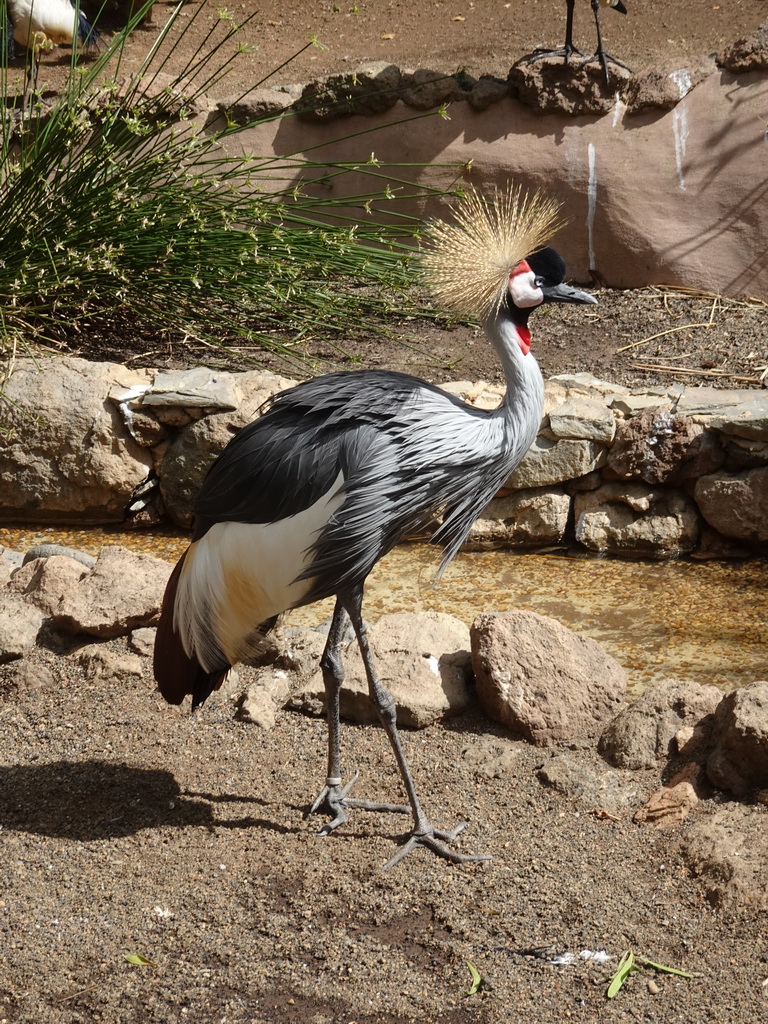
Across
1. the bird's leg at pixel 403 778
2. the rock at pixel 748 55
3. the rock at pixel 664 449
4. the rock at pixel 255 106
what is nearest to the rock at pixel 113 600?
the bird's leg at pixel 403 778

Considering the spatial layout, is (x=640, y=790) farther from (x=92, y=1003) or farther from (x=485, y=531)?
(x=485, y=531)

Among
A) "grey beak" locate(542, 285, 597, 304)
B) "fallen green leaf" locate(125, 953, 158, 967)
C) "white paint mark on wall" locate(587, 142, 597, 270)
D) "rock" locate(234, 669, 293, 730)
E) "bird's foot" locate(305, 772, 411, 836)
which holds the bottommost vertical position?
"fallen green leaf" locate(125, 953, 158, 967)

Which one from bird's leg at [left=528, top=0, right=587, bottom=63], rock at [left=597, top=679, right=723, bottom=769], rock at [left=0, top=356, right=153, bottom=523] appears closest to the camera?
rock at [left=597, top=679, right=723, bottom=769]

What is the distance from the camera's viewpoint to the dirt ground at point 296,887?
2.36 meters

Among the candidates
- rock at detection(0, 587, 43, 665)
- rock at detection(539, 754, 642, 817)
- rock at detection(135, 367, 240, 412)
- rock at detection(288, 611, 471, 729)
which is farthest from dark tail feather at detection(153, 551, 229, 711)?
rock at detection(135, 367, 240, 412)

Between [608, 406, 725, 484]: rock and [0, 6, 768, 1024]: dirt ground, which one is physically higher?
[608, 406, 725, 484]: rock

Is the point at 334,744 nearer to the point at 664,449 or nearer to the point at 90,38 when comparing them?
the point at 664,449

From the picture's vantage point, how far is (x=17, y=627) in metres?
3.74

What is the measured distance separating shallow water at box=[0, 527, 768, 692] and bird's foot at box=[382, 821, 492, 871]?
1.19 meters

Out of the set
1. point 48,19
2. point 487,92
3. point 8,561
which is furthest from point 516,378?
point 48,19

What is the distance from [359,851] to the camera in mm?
2912

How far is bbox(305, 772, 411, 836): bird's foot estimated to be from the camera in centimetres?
300

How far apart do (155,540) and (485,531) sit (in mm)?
1596

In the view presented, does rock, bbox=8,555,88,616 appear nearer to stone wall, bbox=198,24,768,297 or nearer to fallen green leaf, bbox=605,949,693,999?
fallen green leaf, bbox=605,949,693,999
